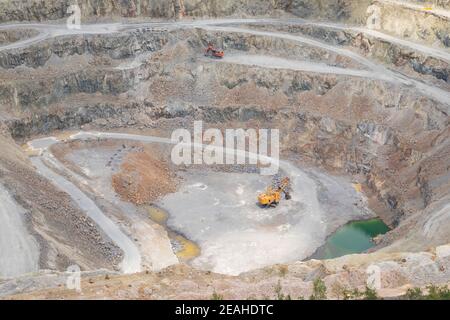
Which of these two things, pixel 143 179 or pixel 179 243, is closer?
pixel 179 243

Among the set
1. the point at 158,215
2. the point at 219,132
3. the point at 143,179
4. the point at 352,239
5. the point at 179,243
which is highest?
the point at 219,132

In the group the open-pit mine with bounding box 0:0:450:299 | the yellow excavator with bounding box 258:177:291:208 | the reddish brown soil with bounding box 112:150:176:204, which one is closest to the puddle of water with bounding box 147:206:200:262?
the open-pit mine with bounding box 0:0:450:299

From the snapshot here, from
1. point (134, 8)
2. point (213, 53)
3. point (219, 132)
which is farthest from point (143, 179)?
point (134, 8)

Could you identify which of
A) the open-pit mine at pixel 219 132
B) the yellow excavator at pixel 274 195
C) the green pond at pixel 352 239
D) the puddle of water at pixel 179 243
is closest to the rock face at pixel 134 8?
the open-pit mine at pixel 219 132

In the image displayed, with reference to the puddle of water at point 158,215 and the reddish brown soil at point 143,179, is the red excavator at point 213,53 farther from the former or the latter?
the puddle of water at point 158,215

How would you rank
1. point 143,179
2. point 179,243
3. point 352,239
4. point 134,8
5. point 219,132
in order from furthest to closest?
1. point 134,8
2. point 219,132
3. point 143,179
4. point 352,239
5. point 179,243

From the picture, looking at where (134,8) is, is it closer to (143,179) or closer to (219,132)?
(219,132)

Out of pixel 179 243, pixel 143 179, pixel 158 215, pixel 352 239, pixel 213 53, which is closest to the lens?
pixel 179 243

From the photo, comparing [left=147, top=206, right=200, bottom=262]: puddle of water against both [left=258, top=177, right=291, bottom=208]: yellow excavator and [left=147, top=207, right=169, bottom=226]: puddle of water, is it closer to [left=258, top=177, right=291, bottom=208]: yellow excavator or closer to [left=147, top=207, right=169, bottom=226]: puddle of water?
[left=147, top=207, right=169, bottom=226]: puddle of water

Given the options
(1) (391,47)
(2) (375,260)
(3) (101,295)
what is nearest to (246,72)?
(1) (391,47)
